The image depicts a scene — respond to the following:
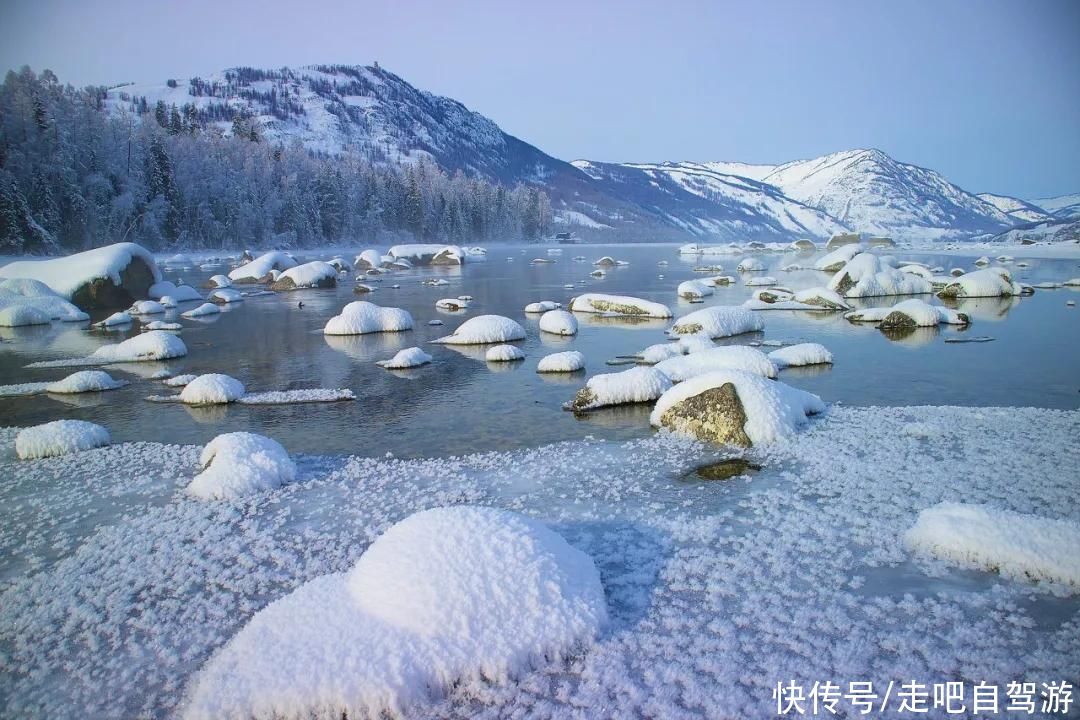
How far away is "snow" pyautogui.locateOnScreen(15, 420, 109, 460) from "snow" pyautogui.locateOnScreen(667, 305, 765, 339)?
14.4 metres

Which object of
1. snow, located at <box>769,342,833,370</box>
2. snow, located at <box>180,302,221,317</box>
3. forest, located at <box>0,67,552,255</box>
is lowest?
snow, located at <box>180,302,221,317</box>

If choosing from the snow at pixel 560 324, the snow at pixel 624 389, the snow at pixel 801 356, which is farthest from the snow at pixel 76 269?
the snow at pixel 801 356

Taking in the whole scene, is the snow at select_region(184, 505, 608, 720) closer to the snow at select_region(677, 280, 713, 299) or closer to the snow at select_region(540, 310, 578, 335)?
the snow at select_region(540, 310, 578, 335)

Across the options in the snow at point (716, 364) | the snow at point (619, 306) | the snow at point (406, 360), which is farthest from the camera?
the snow at point (619, 306)

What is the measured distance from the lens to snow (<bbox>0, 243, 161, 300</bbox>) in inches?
1102

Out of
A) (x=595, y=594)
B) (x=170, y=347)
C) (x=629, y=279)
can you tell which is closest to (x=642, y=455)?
(x=595, y=594)

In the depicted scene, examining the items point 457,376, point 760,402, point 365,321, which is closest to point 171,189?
point 365,321

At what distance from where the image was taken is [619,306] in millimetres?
24000

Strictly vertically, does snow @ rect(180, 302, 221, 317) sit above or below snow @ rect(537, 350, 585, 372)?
below

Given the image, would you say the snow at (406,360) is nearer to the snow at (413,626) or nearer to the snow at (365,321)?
the snow at (365,321)

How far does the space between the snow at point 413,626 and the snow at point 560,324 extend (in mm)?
14377

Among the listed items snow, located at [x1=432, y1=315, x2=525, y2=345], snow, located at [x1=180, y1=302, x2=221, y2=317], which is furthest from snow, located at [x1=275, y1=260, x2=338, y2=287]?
snow, located at [x1=432, y1=315, x2=525, y2=345]

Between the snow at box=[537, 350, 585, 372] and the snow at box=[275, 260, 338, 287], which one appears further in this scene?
the snow at box=[275, 260, 338, 287]

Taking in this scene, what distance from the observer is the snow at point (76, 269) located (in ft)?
91.8
